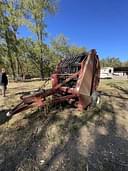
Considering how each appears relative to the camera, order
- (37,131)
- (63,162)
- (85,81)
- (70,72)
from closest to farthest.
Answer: (63,162)
(37,131)
(85,81)
(70,72)

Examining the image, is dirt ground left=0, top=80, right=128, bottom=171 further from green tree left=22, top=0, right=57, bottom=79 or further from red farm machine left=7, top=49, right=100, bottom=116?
green tree left=22, top=0, right=57, bottom=79

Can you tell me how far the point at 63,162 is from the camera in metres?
4.29

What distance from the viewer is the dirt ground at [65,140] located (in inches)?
167

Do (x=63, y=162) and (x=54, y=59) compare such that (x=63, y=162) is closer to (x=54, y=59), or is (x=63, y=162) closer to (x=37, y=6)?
(x=37, y=6)

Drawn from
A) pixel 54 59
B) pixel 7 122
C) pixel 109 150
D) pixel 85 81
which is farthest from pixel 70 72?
pixel 54 59

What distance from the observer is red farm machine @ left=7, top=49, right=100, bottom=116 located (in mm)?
6887

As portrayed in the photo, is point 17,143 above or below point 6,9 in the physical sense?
below

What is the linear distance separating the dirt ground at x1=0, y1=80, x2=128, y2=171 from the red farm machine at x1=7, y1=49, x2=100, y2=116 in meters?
0.44

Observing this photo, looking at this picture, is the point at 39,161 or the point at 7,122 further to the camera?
the point at 7,122

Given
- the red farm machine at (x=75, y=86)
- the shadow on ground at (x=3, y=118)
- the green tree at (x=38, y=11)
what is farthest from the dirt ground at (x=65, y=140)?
the green tree at (x=38, y=11)

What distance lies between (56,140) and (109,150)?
1310 mm

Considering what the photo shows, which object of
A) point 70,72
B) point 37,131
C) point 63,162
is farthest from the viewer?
point 70,72

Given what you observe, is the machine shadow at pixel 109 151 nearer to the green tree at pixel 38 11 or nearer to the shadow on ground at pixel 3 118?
the shadow on ground at pixel 3 118

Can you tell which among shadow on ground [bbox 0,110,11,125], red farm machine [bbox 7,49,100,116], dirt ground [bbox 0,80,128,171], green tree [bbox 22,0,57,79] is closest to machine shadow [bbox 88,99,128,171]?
dirt ground [bbox 0,80,128,171]
